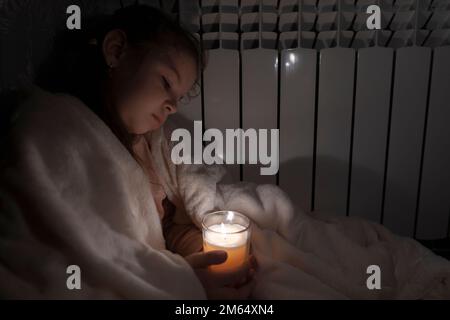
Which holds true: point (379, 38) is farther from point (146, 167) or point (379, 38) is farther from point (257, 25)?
point (146, 167)

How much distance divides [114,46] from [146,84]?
0.37 feet

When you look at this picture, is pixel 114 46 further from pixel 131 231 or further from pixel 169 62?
pixel 131 231

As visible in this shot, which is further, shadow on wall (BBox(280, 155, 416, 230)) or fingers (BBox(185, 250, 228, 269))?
shadow on wall (BBox(280, 155, 416, 230))

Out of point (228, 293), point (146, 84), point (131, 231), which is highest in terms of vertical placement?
point (146, 84)

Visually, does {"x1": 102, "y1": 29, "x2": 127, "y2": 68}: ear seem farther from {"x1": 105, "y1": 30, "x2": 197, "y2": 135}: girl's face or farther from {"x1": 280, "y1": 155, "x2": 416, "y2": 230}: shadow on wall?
{"x1": 280, "y1": 155, "x2": 416, "y2": 230}: shadow on wall

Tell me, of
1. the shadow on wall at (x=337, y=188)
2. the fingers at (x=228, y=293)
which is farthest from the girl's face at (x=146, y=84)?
the shadow on wall at (x=337, y=188)

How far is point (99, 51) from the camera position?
101cm

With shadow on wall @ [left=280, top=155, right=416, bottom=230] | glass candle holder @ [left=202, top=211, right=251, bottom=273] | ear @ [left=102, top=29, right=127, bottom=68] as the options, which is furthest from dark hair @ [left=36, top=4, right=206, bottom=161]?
shadow on wall @ [left=280, top=155, right=416, bottom=230]

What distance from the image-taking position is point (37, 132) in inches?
30.9

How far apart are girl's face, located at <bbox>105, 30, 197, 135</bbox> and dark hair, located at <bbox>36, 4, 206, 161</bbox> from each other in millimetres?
22

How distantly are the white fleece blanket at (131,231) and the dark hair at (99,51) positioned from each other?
0.36 feet

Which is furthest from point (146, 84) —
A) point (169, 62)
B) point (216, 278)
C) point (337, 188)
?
point (337, 188)

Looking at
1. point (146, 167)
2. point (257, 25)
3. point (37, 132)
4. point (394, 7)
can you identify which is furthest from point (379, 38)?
point (37, 132)

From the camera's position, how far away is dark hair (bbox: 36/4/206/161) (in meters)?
0.97
